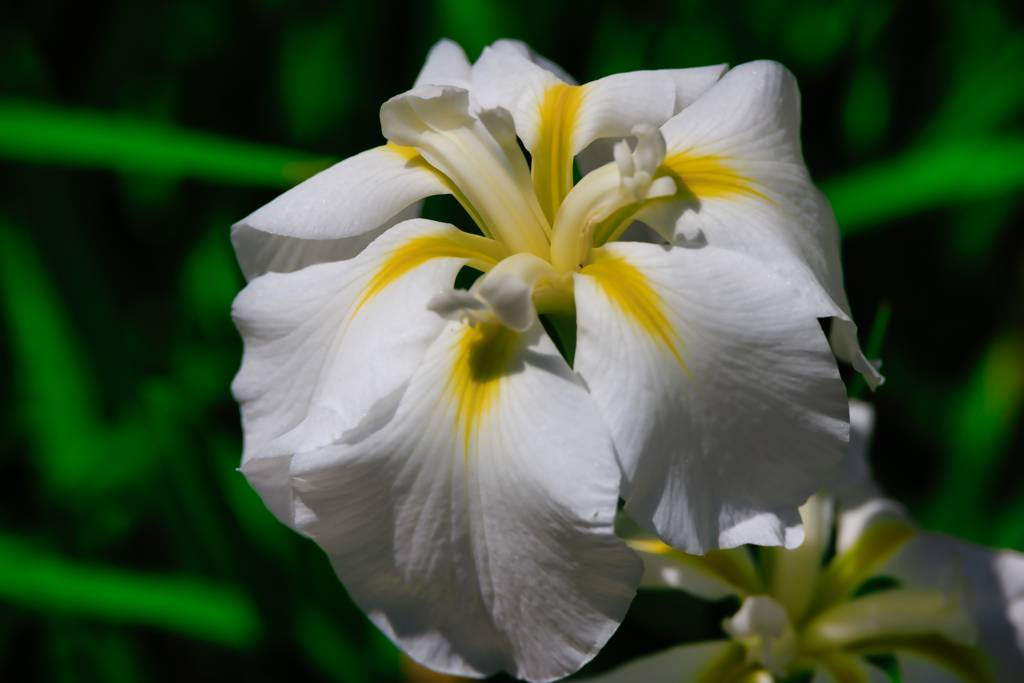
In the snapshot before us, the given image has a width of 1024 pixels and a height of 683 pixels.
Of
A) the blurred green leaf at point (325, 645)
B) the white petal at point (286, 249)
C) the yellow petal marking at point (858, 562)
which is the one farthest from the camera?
the blurred green leaf at point (325, 645)

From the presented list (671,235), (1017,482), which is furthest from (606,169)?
(1017,482)

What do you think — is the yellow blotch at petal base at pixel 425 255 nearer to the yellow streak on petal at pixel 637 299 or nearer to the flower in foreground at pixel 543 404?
the flower in foreground at pixel 543 404

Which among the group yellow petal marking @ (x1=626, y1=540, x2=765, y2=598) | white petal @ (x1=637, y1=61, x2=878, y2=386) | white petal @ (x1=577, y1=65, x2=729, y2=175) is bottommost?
yellow petal marking @ (x1=626, y1=540, x2=765, y2=598)

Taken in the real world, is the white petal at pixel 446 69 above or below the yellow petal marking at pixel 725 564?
above

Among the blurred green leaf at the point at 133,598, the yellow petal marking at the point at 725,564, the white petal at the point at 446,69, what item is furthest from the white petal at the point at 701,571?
the blurred green leaf at the point at 133,598

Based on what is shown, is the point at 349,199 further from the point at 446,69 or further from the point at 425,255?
the point at 446,69

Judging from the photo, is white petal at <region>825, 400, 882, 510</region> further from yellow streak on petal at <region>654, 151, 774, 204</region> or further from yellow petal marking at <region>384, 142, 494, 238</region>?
yellow petal marking at <region>384, 142, 494, 238</region>

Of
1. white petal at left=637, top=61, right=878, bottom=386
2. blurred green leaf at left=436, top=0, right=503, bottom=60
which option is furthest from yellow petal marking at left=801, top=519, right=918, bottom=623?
blurred green leaf at left=436, top=0, right=503, bottom=60
